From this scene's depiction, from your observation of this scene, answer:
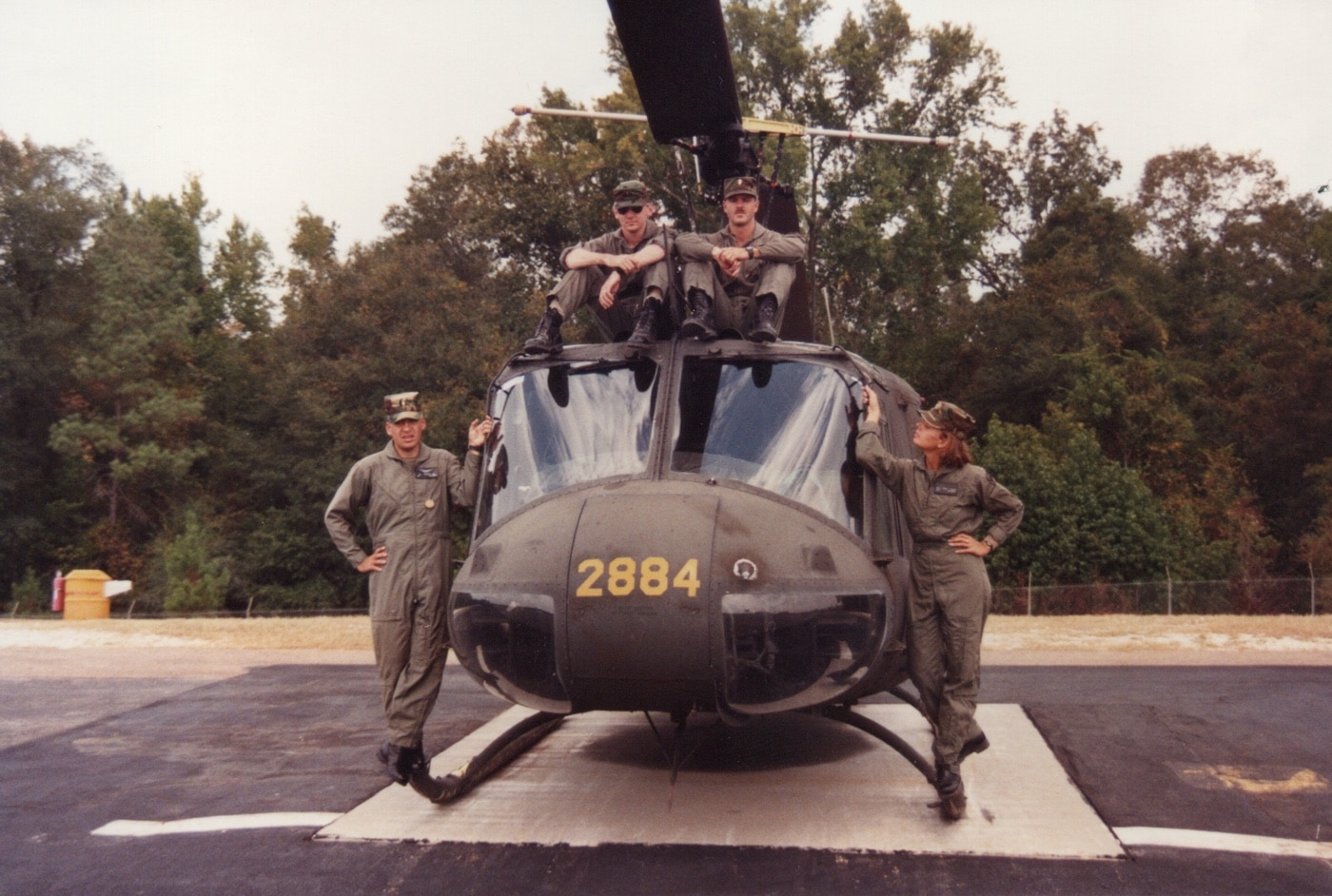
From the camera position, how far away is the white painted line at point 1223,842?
5699 millimetres

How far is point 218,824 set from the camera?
641 cm

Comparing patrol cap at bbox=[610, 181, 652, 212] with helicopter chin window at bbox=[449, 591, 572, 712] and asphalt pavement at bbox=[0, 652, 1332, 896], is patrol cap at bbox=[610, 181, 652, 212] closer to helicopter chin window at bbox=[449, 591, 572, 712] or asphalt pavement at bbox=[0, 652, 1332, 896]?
helicopter chin window at bbox=[449, 591, 572, 712]

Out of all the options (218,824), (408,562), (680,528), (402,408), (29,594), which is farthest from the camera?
(29,594)

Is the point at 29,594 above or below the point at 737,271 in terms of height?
below

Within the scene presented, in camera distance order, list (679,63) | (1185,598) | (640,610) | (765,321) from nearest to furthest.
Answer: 1. (640,610)
2. (679,63)
3. (765,321)
4. (1185,598)

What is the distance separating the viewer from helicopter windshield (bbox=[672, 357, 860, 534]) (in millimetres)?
6312

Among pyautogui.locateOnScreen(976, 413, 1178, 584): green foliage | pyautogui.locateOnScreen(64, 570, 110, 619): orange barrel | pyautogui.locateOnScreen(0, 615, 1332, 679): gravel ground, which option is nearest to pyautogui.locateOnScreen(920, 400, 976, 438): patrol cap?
pyautogui.locateOnScreen(0, 615, 1332, 679): gravel ground

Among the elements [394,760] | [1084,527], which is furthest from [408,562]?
[1084,527]

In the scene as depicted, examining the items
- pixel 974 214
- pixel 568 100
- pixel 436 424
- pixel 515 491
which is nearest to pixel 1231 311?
pixel 974 214

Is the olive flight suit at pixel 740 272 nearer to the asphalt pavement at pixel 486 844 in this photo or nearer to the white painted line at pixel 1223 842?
the asphalt pavement at pixel 486 844

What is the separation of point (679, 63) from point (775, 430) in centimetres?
179

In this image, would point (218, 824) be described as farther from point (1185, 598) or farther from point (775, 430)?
point (1185, 598)

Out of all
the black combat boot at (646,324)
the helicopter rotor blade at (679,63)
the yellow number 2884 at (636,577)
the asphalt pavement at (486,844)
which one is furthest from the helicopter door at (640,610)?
the helicopter rotor blade at (679,63)

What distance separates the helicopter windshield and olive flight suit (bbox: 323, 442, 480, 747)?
1.17 m
